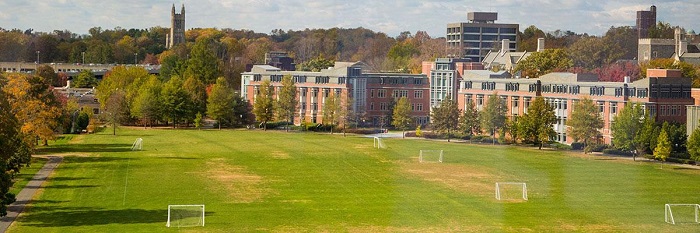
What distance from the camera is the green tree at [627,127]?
31.7 metres

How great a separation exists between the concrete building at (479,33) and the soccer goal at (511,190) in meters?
47.5

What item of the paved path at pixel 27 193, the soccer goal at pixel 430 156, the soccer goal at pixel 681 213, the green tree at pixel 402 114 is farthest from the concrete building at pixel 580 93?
the paved path at pixel 27 193

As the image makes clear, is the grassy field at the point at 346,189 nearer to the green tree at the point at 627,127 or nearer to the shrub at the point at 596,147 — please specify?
the shrub at the point at 596,147

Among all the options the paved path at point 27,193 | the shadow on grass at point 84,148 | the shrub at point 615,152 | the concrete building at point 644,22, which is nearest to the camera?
the paved path at point 27,193

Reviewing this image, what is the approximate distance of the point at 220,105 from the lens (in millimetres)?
42875

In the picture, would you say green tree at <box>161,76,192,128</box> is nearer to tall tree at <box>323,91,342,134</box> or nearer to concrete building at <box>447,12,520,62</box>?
tall tree at <box>323,91,342,134</box>

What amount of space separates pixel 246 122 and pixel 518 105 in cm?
1099

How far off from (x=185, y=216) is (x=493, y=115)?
2013cm

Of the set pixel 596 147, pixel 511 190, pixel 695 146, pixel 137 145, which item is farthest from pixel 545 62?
pixel 511 190

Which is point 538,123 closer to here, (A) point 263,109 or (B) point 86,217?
(A) point 263,109

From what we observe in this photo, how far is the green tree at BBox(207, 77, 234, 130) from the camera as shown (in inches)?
1688

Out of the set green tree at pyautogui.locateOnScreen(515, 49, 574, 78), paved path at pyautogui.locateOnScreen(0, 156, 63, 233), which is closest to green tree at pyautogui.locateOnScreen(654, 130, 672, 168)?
paved path at pyautogui.locateOnScreen(0, 156, 63, 233)

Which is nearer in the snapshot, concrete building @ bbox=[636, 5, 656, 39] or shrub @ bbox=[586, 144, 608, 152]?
shrub @ bbox=[586, 144, 608, 152]

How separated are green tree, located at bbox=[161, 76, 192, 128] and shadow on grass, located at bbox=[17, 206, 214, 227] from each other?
23391 mm
